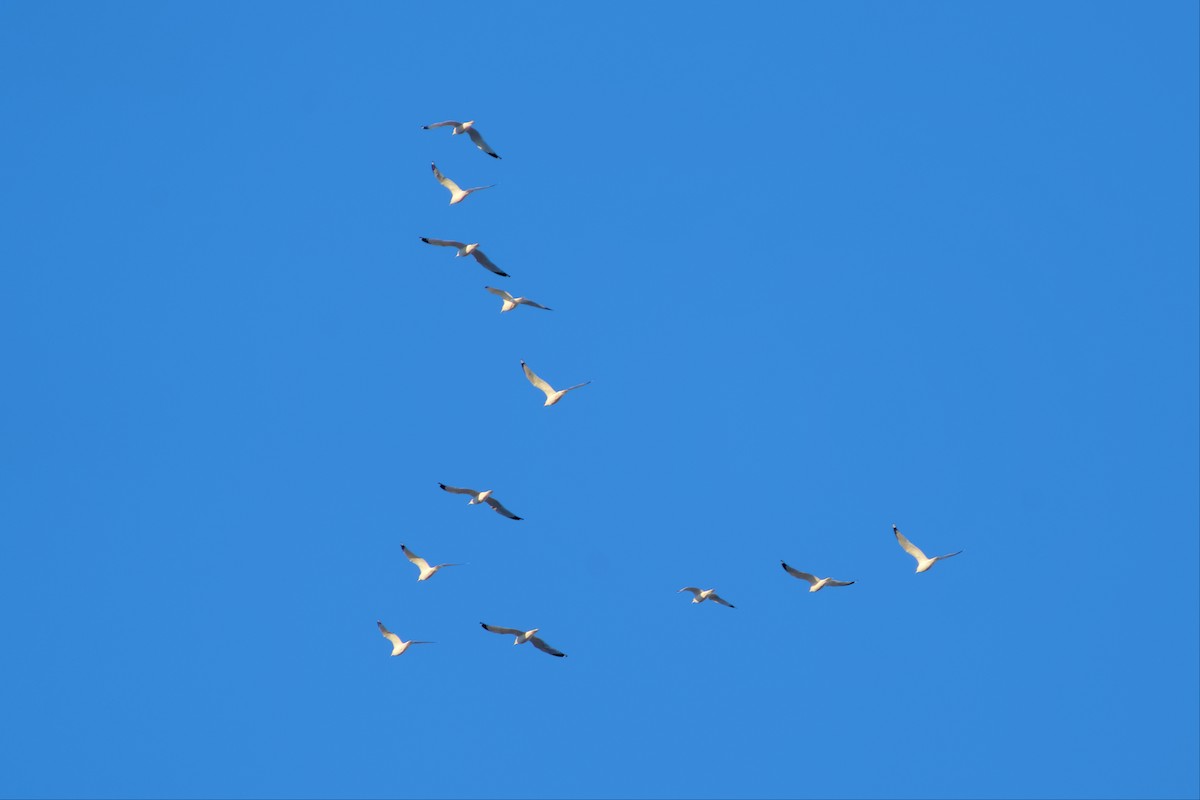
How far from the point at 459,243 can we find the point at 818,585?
12846mm

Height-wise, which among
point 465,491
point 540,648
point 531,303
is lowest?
point 540,648

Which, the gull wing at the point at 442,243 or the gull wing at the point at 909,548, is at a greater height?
the gull wing at the point at 442,243

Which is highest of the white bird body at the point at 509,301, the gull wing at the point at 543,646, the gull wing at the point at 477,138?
the gull wing at the point at 477,138

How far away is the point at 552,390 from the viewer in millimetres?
58656

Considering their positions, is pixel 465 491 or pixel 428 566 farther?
pixel 428 566

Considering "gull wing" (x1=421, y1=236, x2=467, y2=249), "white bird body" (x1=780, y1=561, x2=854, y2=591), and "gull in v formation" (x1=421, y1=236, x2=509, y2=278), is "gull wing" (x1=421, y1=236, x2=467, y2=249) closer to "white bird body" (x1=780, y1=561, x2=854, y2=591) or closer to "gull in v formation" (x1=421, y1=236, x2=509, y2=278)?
"gull in v formation" (x1=421, y1=236, x2=509, y2=278)

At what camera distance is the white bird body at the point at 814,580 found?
186ft

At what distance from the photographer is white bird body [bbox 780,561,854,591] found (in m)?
56.6

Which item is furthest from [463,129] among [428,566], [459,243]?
[428,566]

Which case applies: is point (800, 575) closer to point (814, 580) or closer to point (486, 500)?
point (814, 580)

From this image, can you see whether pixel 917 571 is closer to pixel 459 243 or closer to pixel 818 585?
pixel 818 585

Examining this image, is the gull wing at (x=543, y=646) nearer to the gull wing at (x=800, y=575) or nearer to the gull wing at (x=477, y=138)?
the gull wing at (x=800, y=575)

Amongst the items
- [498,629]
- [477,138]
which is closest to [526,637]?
[498,629]

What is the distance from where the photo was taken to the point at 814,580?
2274 inches
